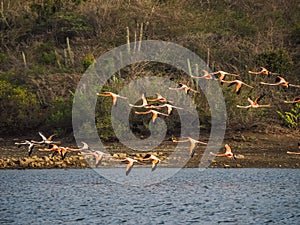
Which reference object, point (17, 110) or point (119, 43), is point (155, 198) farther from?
point (119, 43)

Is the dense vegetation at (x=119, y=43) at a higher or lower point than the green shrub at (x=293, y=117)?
higher

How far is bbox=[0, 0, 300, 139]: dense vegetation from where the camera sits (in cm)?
3291

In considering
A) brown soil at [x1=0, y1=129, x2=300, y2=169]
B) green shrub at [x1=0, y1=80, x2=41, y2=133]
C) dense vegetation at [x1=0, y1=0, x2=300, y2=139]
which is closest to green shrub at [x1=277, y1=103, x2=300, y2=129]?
dense vegetation at [x1=0, y1=0, x2=300, y2=139]

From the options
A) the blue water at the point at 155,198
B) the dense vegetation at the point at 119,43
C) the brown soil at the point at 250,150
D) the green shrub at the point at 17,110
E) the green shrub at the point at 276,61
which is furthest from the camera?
the green shrub at the point at 276,61

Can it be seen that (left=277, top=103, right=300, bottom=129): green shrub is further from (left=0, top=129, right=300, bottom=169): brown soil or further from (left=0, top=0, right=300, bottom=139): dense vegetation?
(left=0, top=129, right=300, bottom=169): brown soil

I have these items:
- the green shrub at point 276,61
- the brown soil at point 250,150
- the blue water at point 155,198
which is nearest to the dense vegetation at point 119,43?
the green shrub at point 276,61

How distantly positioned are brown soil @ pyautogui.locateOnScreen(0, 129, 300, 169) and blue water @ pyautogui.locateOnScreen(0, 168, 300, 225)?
66 centimetres

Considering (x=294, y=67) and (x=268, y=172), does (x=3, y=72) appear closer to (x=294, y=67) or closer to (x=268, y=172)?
(x=294, y=67)

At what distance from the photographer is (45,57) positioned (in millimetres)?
40844

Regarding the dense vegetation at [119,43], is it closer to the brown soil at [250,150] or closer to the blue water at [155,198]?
the brown soil at [250,150]

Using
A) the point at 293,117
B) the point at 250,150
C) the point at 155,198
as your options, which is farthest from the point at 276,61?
the point at 155,198

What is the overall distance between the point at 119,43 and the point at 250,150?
52.8 ft

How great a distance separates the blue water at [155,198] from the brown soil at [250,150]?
2.17 ft

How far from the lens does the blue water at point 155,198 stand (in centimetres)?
1916
